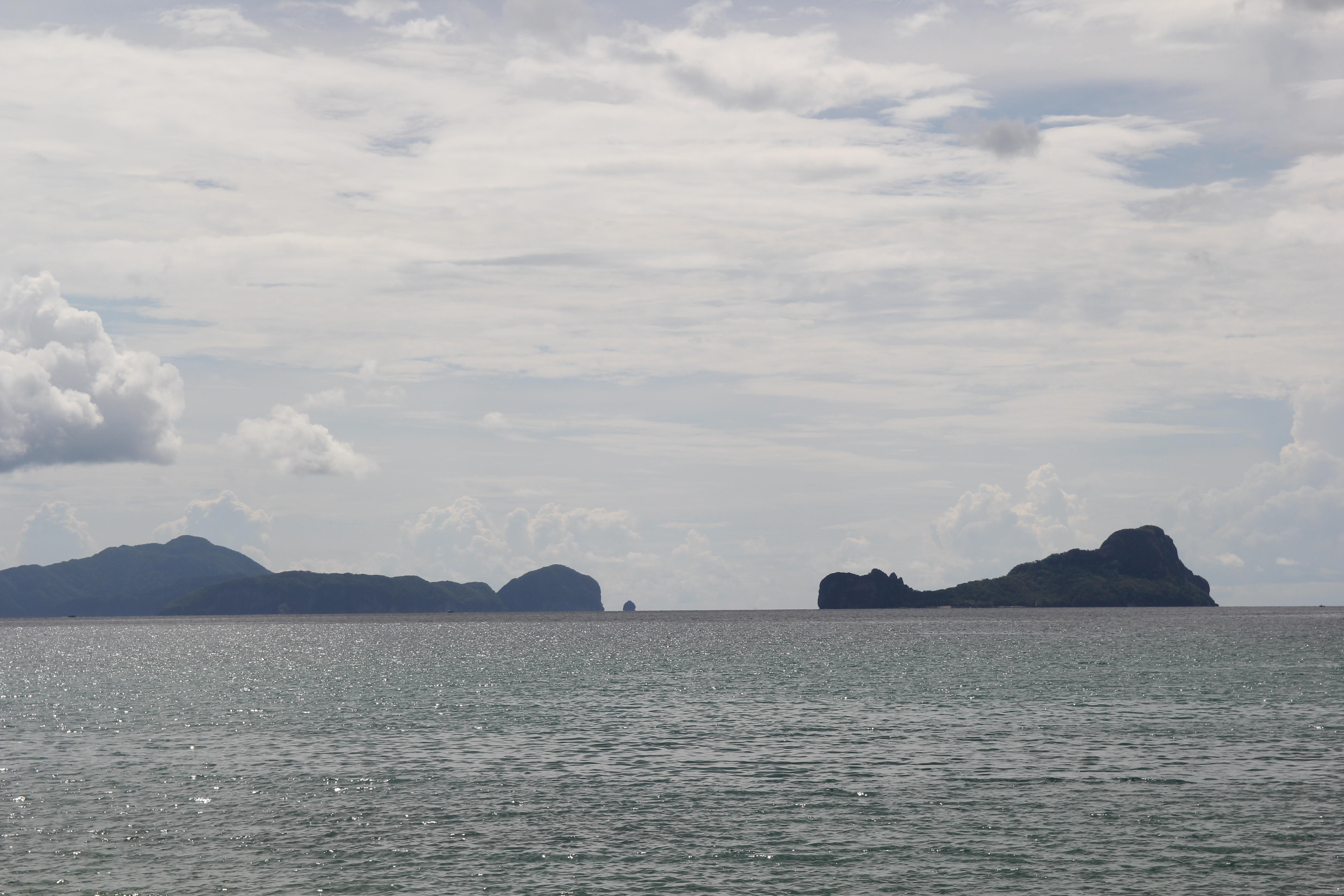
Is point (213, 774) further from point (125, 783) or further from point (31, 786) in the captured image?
point (31, 786)

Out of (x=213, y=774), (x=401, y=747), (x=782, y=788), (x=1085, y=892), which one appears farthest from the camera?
(x=401, y=747)

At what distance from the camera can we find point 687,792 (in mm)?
56625

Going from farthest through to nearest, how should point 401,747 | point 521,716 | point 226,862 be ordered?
point 521,716 < point 401,747 < point 226,862

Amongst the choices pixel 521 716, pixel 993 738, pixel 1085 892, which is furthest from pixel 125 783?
pixel 993 738

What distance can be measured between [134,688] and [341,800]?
84.7 meters

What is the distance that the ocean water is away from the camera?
4138 cm

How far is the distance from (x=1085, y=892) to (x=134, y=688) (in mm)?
117077

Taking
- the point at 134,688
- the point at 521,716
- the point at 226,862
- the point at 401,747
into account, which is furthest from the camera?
the point at 134,688

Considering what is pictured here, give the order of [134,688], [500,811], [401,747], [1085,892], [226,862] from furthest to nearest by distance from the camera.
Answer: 1. [134,688]
2. [401,747]
3. [500,811]
4. [226,862]
5. [1085,892]

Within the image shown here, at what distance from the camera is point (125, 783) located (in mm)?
60094

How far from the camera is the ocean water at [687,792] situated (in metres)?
41.4

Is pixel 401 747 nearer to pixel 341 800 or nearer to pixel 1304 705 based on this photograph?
pixel 341 800

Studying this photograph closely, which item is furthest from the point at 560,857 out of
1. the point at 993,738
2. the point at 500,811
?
the point at 993,738

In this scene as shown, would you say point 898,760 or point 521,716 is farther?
point 521,716
